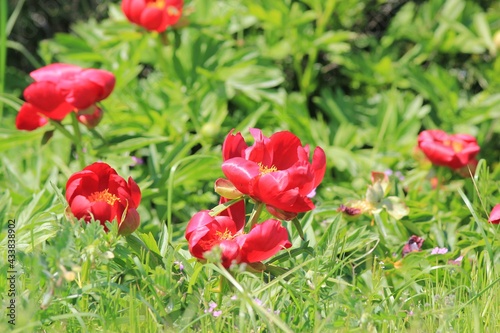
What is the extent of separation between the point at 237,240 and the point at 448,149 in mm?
830

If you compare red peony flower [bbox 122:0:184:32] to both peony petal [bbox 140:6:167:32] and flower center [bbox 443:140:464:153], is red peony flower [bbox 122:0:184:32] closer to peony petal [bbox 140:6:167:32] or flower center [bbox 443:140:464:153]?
peony petal [bbox 140:6:167:32]

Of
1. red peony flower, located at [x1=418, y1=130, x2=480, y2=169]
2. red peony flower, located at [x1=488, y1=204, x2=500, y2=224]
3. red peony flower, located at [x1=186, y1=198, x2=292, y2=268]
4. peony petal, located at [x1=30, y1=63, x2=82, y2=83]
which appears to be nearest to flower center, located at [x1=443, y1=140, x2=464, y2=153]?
red peony flower, located at [x1=418, y1=130, x2=480, y2=169]

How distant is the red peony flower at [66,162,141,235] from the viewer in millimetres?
1354

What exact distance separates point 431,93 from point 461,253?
1.09 m

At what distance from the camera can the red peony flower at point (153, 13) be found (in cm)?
217

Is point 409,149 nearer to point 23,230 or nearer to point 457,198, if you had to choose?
point 457,198

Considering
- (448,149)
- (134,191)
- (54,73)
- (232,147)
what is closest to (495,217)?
(448,149)

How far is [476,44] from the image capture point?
2697mm

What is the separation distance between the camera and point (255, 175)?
130 cm

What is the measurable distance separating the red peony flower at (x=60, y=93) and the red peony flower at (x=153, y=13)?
426mm

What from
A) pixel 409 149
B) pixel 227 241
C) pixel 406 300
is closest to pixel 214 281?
pixel 227 241

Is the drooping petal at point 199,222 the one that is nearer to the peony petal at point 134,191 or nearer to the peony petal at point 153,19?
the peony petal at point 134,191

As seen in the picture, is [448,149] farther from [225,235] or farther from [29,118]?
[29,118]

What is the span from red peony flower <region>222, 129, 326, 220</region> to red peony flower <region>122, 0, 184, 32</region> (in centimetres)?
87
